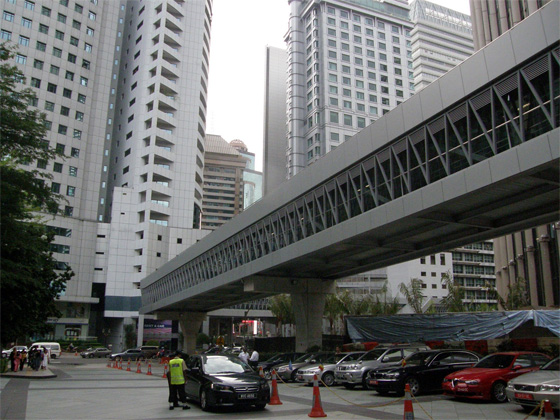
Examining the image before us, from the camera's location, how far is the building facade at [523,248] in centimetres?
4325

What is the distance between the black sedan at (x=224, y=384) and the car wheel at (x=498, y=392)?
6.43 meters

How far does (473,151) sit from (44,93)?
267 feet

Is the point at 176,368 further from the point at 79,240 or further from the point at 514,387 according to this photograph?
the point at 79,240

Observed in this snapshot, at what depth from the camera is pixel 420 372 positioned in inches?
627

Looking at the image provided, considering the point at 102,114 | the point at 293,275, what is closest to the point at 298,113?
the point at 102,114

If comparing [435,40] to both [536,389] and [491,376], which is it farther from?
[536,389]

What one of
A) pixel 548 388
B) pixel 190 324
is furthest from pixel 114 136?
pixel 548 388

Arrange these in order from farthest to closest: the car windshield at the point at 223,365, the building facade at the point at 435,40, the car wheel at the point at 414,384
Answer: the building facade at the point at 435,40 → the car wheel at the point at 414,384 → the car windshield at the point at 223,365

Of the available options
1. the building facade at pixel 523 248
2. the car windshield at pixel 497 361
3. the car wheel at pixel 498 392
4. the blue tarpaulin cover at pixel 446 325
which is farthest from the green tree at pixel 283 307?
the car wheel at pixel 498 392

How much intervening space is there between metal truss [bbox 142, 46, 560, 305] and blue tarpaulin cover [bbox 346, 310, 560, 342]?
7.20m

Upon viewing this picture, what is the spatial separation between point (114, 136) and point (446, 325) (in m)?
82.2

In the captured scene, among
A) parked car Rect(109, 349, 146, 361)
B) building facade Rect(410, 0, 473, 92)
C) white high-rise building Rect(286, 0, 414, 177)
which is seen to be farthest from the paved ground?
building facade Rect(410, 0, 473, 92)

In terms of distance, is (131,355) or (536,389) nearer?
(536,389)

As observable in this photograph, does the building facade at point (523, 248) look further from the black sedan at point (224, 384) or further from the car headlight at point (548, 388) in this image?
the black sedan at point (224, 384)
